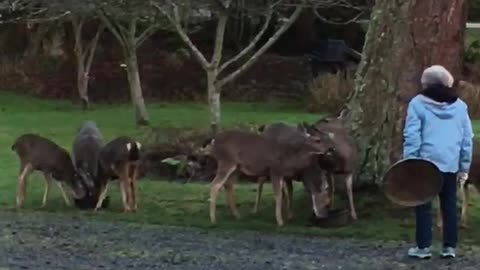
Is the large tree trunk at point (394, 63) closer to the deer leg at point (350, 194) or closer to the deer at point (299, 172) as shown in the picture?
the deer leg at point (350, 194)

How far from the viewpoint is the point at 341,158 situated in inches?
582

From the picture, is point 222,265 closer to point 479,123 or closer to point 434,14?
point 434,14

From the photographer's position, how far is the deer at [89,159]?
16.0m

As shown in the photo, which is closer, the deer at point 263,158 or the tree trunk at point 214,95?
the deer at point 263,158

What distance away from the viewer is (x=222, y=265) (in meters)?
11.3

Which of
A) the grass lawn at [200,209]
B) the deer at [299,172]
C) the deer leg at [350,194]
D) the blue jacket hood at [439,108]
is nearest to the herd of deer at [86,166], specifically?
the grass lawn at [200,209]

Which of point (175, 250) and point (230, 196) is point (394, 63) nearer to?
point (230, 196)

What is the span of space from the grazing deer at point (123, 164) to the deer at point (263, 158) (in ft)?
4.08

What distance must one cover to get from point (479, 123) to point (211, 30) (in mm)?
13208

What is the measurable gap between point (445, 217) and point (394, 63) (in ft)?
12.7

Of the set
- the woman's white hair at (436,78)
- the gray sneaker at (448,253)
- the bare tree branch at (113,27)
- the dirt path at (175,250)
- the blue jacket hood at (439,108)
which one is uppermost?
the bare tree branch at (113,27)

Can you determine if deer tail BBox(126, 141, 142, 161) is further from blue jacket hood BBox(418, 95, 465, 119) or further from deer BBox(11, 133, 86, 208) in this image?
blue jacket hood BBox(418, 95, 465, 119)

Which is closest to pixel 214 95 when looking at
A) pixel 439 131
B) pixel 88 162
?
pixel 88 162

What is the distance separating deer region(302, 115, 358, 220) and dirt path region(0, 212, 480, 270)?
4.61 feet
